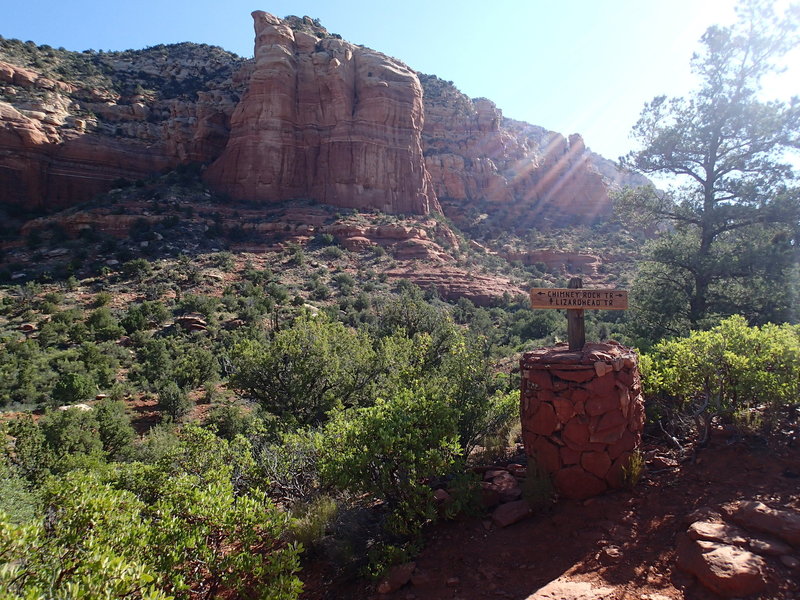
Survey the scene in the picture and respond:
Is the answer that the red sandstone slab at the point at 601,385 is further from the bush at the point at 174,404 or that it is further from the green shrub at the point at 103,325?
the green shrub at the point at 103,325

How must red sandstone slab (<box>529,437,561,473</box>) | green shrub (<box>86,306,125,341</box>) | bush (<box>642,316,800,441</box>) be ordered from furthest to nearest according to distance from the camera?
1. green shrub (<box>86,306,125,341</box>)
2. bush (<box>642,316,800,441</box>)
3. red sandstone slab (<box>529,437,561,473</box>)

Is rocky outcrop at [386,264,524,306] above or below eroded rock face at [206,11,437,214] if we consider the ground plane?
below

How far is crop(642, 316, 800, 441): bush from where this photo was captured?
4641 mm

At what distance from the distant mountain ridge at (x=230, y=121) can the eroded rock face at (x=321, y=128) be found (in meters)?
0.11

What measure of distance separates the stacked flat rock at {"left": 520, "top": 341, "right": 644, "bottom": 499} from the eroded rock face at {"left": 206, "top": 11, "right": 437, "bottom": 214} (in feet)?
126

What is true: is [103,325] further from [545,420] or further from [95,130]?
[95,130]

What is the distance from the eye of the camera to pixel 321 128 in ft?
139

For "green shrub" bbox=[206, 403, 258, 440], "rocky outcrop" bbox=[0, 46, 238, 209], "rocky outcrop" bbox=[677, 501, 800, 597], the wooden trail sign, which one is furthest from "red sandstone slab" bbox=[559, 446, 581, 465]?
"rocky outcrop" bbox=[0, 46, 238, 209]

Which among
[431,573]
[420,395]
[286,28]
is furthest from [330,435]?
[286,28]

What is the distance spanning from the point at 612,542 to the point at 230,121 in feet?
153

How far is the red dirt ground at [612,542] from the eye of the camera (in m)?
3.39

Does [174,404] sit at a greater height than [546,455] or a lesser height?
lesser

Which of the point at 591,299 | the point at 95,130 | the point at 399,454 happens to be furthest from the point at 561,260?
the point at 95,130

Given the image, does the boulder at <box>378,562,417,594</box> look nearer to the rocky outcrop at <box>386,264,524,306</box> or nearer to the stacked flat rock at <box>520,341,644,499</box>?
the stacked flat rock at <box>520,341,644,499</box>
